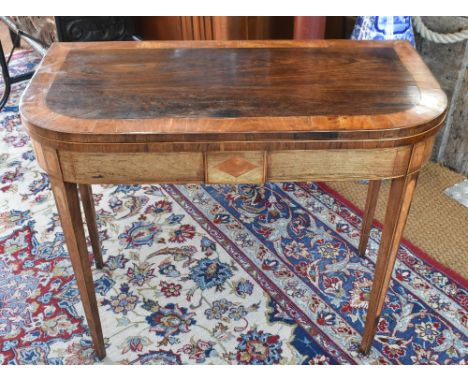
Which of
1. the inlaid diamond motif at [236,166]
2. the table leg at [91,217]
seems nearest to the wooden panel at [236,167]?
the inlaid diamond motif at [236,166]

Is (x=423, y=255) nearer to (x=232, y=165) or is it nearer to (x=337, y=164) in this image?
(x=337, y=164)

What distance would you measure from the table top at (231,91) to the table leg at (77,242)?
0.56 ft

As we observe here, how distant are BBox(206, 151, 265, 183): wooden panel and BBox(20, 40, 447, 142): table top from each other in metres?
Result: 0.06

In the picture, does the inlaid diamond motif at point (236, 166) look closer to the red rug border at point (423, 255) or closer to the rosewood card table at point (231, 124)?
the rosewood card table at point (231, 124)

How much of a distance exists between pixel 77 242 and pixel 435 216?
4.91 ft

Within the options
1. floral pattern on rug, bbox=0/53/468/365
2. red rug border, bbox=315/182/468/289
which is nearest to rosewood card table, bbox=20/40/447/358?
floral pattern on rug, bbox=0/53/468/365

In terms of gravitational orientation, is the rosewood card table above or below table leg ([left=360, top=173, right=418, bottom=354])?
above

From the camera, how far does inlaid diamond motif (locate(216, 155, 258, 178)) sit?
122cm

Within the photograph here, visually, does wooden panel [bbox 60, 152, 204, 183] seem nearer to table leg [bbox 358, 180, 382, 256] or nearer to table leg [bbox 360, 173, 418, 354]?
table leg [bbox 360, 173, 418, 354]

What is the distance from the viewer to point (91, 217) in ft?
5.86

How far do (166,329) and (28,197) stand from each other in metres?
1.04

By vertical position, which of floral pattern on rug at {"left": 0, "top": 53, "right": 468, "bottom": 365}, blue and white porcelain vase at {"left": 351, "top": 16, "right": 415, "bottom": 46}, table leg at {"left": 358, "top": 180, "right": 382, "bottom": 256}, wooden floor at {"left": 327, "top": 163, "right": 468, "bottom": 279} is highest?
blue and white porcelain vase at {"left": 351, "top": 16, "right": 415, "bottom": 46}

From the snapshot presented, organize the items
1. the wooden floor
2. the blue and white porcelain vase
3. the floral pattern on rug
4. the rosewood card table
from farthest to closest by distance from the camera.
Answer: the blue and white porcelain vase
the wooden floor
the floral pattern on rug
the rosewood card table

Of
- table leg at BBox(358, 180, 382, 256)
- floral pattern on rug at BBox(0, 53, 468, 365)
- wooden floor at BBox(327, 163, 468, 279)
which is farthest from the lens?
wooden floor at BBox(327, 163, 468, 279)
